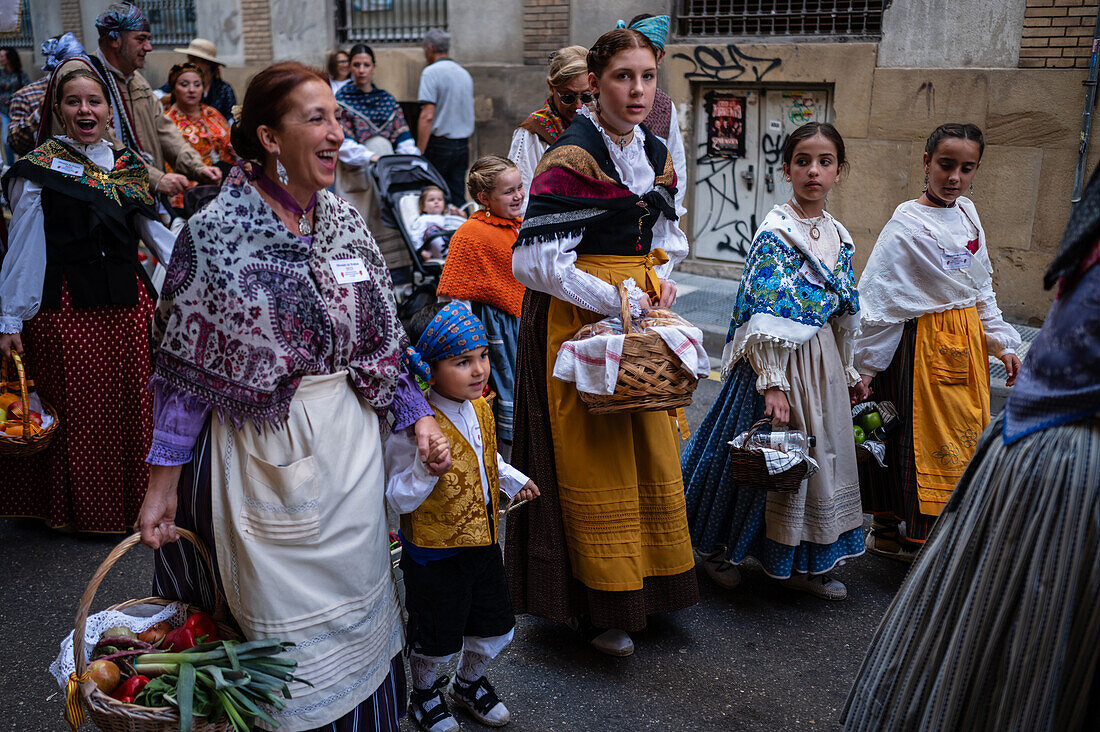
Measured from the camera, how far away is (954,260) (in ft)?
13.2

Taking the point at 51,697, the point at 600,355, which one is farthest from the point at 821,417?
the point at 51,697

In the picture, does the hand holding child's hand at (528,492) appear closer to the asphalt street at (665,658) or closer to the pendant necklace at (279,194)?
the asphalt street at (665,658)

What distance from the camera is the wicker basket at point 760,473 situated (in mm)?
3494

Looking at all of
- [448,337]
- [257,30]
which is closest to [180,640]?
[448,337]

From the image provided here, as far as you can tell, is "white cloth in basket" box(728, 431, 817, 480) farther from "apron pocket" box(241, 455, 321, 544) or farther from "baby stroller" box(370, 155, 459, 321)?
"baby stroller" box(370, 155, 459, 321)

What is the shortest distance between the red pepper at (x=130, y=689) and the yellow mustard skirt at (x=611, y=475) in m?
1.63

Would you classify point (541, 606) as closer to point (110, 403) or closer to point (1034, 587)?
point (1034, 587)

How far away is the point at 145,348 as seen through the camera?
4566 millimetres

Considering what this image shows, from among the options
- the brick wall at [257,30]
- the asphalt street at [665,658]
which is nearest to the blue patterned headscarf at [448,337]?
the asphalt street at [665,658]

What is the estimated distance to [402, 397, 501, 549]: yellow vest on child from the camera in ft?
9.59

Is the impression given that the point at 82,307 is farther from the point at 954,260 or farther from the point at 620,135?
the point at 954,260

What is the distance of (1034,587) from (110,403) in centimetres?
401

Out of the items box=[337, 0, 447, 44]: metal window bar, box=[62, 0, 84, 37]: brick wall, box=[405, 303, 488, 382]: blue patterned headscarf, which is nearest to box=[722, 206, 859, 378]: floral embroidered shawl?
box=[405, 303, 488, 382]: blue patterned headscarf

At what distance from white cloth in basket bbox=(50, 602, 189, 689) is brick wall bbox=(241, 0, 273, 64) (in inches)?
497
